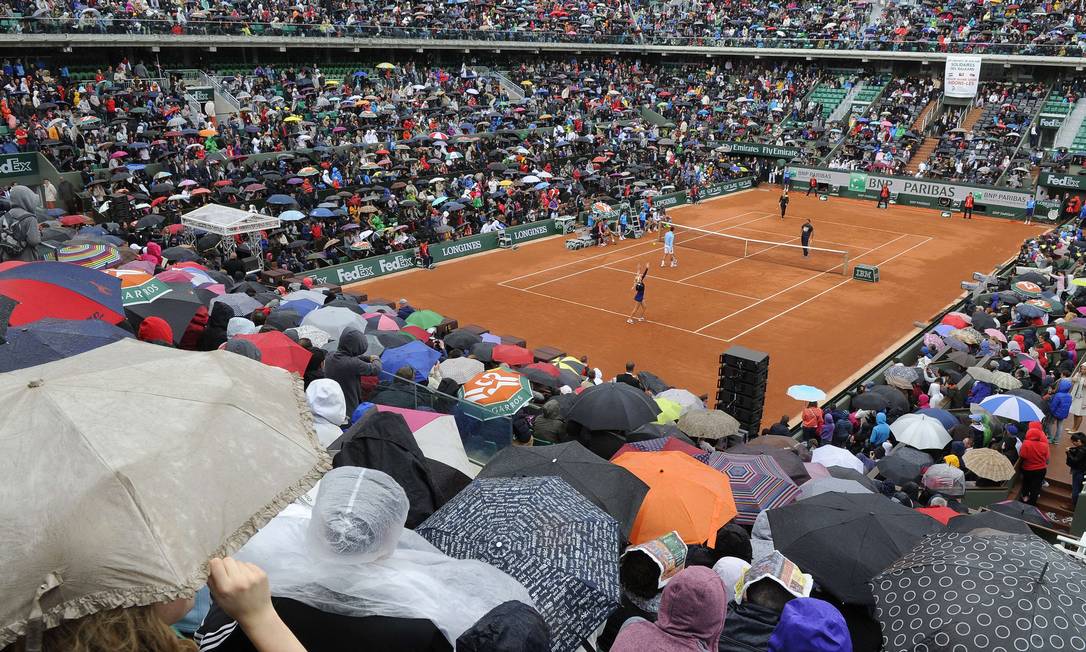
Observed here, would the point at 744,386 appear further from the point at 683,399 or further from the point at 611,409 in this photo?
the point at 611,409

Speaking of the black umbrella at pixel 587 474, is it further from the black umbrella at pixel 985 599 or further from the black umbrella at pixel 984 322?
the black umbrella at pixel 984 322

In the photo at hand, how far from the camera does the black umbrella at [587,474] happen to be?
268 inches

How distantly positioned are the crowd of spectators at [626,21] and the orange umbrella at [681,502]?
37.4m

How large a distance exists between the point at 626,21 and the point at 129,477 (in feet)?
211

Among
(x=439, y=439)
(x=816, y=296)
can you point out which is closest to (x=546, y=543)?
(x=439, y=439)

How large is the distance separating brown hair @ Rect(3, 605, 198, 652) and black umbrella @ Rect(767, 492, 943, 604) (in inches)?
→ 209

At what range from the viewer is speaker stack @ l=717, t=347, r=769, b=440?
47.5 feet

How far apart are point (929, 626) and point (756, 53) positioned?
5724cm

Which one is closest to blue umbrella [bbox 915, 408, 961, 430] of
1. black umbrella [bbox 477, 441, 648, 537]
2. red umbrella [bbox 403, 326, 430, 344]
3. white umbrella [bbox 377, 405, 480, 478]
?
black umbrella [bbox 477, 441, 648, 537]

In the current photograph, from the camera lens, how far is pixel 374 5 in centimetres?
5047

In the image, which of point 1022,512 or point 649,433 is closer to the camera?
point 1022,512

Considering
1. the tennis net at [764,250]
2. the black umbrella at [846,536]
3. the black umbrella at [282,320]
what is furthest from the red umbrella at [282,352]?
the tennis net at [764,250]

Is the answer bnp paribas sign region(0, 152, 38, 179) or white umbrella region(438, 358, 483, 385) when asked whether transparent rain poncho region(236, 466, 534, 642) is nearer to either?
white umbrella region(438, 358, 483, 385)

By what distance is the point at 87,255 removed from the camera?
48.1 feet
